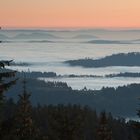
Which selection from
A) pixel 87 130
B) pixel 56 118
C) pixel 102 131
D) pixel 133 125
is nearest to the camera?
pixel 133 125

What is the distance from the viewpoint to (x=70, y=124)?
898 inches

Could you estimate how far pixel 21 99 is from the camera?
22359 mm

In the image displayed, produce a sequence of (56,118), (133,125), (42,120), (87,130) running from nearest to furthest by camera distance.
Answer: (133,125), (56,118), (42,120), (87,130)

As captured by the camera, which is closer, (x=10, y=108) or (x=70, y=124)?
(x=70, y=124)

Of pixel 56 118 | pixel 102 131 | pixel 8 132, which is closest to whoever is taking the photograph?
pixel 8 132

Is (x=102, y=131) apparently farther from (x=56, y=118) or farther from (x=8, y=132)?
(x=8, y=132)

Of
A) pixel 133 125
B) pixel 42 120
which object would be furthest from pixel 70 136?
pixel 42 120

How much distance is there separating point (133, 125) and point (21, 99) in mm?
5324

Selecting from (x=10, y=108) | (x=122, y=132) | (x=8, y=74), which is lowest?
(x=122, y=132)

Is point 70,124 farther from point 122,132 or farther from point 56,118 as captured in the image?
point 122,132

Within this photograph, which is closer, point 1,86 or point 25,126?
point 1,86

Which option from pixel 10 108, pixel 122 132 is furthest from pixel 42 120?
pixel 122 132

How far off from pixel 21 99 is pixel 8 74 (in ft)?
23.4

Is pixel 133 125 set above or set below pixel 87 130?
above
